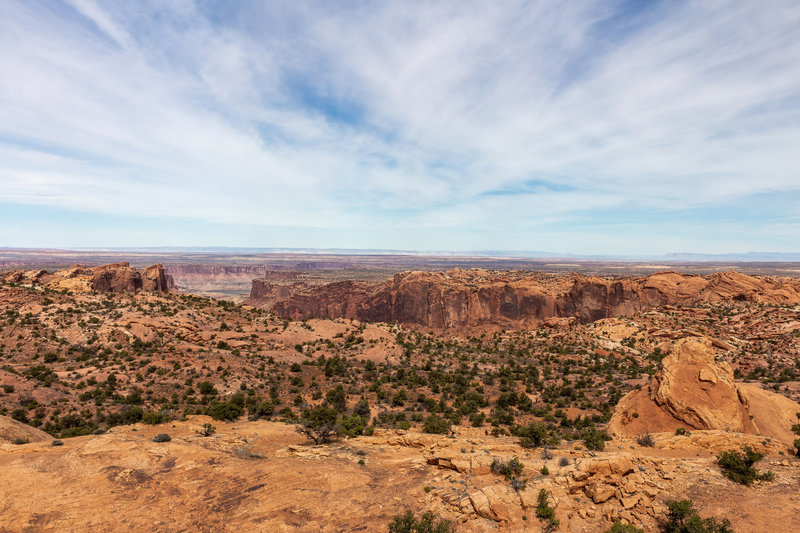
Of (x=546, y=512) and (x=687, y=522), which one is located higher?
(x=687, y=522)

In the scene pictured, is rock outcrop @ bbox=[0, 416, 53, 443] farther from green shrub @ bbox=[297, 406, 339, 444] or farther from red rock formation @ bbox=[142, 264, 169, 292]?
red rock formation @ bbox=[142, 264, 169, 292]

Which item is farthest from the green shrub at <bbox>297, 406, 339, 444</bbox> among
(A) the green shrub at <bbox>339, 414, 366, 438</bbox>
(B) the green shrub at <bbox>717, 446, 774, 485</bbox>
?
(B) the green shrub at <bbox>717, 446, 774, 485</bbox>

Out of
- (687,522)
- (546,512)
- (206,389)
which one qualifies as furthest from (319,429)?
(687,522)

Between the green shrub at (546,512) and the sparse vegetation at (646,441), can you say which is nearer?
the green shrub at (546,512)

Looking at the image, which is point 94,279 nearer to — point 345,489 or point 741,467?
point 345,489

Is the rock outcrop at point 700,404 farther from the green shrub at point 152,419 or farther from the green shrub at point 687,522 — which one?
the green shrub at point 152,419

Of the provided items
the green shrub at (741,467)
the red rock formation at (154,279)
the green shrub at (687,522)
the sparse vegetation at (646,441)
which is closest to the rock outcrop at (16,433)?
the green shrub at (687,522)
